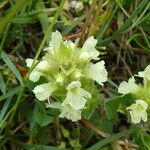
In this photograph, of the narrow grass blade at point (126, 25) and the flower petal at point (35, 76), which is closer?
the flower petal at point (35, 76)

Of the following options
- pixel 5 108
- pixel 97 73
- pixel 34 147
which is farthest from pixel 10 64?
pixel 97 73

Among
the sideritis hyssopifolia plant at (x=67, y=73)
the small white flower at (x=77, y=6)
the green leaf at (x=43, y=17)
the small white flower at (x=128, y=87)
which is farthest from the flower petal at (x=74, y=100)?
the small white flower at (x=77, y=6)

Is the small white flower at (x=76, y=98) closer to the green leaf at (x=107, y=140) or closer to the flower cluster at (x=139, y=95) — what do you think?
the flower cluster at (x=139, y=95)

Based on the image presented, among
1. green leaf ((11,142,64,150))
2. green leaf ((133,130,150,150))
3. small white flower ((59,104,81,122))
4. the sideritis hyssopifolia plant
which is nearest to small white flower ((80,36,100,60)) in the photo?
the sideritis hyssopifolia plant

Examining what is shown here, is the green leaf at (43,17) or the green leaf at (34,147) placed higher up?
the green leaf at (43,17)

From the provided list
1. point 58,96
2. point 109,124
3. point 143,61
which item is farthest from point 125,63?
point 58,96

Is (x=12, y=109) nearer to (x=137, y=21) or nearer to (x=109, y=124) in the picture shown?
(x=109, y=124)

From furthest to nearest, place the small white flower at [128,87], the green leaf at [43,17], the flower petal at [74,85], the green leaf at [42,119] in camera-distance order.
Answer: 1. the green leaf at [43,17]
2. the green leaf at [42,119]
3. the small white flower at [128,87]
4. the flower petal at [74,85]
